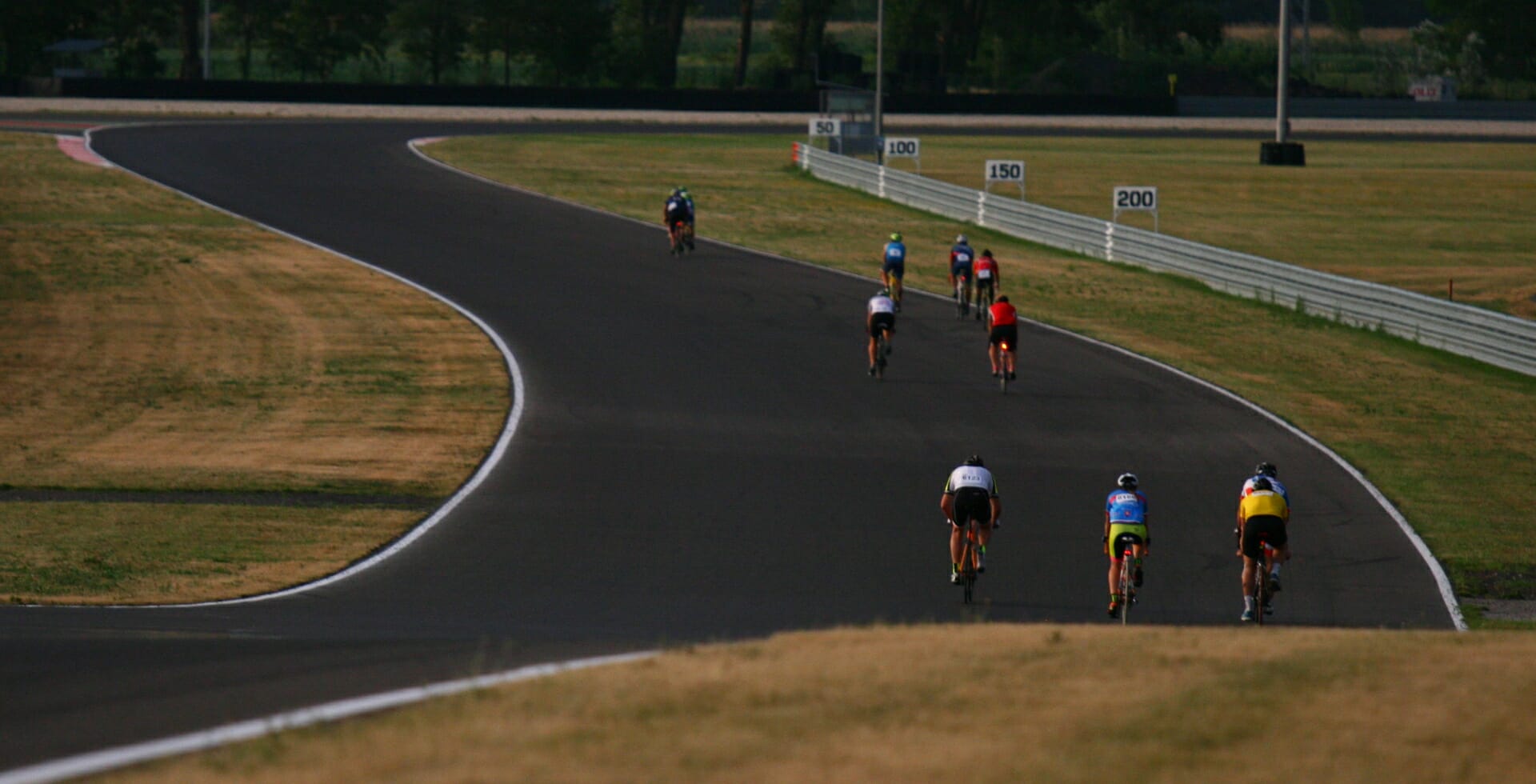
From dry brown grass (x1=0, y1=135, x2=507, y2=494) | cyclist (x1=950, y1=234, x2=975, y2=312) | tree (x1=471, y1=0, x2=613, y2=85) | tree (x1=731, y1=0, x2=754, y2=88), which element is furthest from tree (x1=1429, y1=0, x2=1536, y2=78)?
dry brown grass (x1=0, y1=135, x2=507, y2=494)

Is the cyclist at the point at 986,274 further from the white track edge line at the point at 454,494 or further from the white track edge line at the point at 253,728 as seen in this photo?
the white track edge line at the point at 253,728

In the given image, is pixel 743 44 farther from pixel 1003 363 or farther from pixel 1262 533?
pixel 1262 533

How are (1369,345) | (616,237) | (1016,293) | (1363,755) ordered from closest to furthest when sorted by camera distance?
(1363,755), (1369,345), (1016,293), (616,237)

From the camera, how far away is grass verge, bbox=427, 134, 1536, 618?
2264 centimetres

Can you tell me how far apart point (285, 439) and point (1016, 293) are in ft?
61.0

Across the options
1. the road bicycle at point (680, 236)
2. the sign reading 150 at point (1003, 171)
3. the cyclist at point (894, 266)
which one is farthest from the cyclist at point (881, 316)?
the sign reading 150 at point (1003, 171)

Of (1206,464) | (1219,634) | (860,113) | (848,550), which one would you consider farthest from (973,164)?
(1219,634)

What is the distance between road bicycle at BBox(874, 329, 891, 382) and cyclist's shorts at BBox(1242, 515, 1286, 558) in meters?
12.8

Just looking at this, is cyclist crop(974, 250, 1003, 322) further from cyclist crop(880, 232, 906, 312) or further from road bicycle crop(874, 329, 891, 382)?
road bicycle crop(874, 329, 891, 382)

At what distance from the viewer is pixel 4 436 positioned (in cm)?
2450

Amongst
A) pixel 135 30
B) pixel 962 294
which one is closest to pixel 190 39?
pixel 135 30

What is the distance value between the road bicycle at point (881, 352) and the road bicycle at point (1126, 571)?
12602 millimetres

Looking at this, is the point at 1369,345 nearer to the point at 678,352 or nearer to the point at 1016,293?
the point at 1016,293

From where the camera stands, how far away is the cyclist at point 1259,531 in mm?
15750
